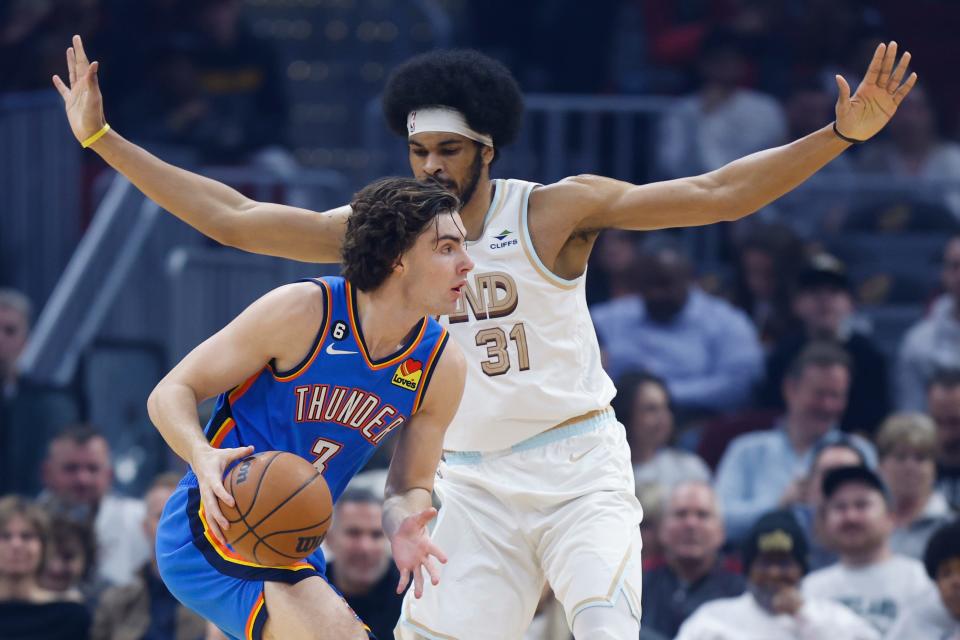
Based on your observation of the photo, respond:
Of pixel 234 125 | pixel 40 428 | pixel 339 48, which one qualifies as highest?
pixel 339 48

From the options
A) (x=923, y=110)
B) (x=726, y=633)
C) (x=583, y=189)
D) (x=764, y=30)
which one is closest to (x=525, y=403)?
(x=583, y=189)

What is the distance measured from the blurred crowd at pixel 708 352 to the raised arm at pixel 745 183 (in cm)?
280

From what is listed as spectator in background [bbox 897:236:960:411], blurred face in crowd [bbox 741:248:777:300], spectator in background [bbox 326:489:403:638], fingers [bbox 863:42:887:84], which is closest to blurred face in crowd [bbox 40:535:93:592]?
spectator in background [bbox 326:489:403:638]

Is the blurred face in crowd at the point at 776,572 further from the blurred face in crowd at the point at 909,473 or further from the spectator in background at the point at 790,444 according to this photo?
the spectator in background at the point at 790,444

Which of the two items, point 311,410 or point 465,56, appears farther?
point 465,56

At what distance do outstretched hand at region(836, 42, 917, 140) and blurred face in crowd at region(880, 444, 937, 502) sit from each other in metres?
3.64

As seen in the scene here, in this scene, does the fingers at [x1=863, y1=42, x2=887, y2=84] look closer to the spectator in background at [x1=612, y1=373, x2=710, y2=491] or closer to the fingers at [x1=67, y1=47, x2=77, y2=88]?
the fingers at [x1=67, y1=47, x2=77, y2=88]

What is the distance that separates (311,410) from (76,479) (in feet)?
15.5

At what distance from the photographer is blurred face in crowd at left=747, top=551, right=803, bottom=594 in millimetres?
8258

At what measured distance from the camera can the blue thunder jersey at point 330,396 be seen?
559 cm

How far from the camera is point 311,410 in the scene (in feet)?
18.4

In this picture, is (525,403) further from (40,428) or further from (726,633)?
(40,428)

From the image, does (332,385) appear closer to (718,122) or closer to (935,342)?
(935,342)

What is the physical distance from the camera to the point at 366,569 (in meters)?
8.57
